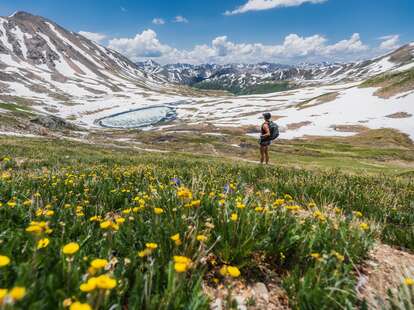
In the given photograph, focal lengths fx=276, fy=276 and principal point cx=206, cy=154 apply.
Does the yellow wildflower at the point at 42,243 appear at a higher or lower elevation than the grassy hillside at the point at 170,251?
higher

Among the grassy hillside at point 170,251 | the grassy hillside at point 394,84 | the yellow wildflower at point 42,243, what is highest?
the grassy hillside at point 394,84

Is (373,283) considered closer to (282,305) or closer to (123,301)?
(282,305)

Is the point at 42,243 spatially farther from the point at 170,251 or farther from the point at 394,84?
the point at 394,84

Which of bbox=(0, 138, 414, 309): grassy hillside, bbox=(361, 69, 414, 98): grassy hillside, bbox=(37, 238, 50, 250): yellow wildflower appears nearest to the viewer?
bbox=(0, 138, 414, 309): grassy hillside

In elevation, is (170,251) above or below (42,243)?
below

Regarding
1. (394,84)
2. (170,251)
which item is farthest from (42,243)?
(394,84)

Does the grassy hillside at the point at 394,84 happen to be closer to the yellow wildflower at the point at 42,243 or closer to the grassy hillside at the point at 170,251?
the grassy hillside at the point at 170,251

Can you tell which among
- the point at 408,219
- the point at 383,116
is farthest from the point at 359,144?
the point at 408,219

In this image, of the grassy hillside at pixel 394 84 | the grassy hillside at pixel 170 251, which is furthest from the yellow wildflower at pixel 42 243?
the grassy hillside at pixel 394 84

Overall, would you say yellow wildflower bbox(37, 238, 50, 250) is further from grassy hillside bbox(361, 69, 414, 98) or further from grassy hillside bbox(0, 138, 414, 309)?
grassy hillside bbox(361, 69, 414, 98)

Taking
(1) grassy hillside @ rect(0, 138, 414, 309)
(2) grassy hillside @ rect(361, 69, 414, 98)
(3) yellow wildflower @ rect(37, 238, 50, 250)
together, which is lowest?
(1) grassy hillside @ rect(0, 138, 414, 309)

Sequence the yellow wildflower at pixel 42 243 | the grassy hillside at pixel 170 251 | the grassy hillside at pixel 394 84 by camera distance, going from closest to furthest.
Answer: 1. the grassy hillside at pixel 170 251
2. the yellow wildflower at pixel 42 243
3. the grassy hillside at pixel 394 84

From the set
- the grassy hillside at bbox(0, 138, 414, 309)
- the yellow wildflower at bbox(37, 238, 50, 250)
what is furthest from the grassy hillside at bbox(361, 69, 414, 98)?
the yellow wildflower at bbox(37, 238, 50, 250)

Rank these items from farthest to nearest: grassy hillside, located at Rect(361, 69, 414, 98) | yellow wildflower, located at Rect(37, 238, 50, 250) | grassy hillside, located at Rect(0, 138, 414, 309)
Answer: grassy hillside, located at Rect(361, 69, 414, 98), yellow wildflower, located at Rect(37, 238, 50, 250), grassy hillside, located at Rect(0, 138, 414, 309)
